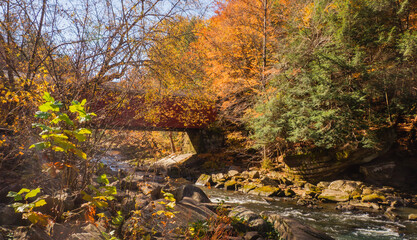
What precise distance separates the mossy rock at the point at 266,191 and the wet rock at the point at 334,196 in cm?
149

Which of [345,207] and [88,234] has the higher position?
[88,234]

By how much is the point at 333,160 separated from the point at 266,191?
124 inches

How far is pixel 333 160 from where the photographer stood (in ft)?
33.0

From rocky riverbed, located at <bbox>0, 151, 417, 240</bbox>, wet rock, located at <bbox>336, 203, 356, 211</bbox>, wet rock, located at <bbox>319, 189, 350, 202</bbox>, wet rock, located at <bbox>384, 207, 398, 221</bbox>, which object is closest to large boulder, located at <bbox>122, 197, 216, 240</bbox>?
rocky riverbed, located at <bbox>0, 151, 417, 240</bbox>

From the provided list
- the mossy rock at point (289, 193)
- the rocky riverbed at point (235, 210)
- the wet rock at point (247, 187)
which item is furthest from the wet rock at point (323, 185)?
the wet rock at point (247, 187)

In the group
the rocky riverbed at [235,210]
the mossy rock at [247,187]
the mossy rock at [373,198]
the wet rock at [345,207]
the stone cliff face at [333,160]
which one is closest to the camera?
the rocky riverbed at [235,210]

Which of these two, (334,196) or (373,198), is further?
(334,196)

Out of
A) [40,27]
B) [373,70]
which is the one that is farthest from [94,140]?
[373,70]

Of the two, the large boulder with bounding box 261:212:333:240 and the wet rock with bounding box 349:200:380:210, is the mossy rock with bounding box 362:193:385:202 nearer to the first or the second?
the wet rock with bounding box 349:200:380:210

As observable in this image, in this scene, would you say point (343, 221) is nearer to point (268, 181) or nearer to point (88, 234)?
point (268, 181)

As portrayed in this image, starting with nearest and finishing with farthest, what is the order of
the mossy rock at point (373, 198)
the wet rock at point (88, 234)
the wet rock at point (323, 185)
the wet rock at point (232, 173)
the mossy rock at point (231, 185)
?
the wet rock at point (88, 234) < the mossy rock at point (373, 198) < the wet rock at point (323, 185) < the mossy rock at point (231, 185) < the wet rock at point (232, 173)

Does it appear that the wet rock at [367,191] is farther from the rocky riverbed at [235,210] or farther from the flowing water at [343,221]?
the flowing water at [343,221]

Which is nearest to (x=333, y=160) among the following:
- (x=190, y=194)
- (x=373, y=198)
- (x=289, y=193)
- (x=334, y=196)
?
(x=334, y=196)

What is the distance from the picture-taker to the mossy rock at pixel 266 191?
9.06m
